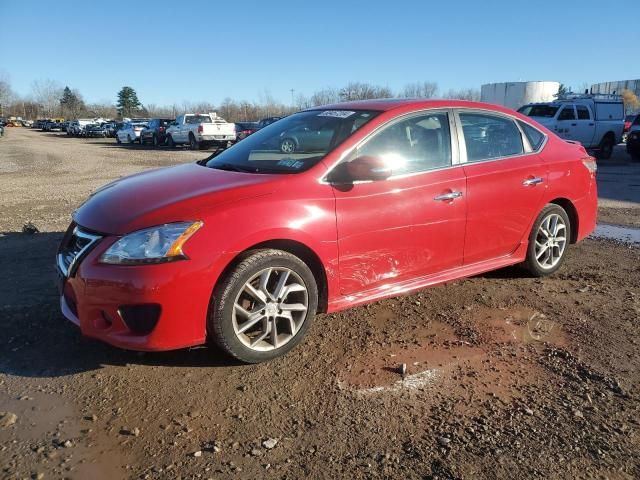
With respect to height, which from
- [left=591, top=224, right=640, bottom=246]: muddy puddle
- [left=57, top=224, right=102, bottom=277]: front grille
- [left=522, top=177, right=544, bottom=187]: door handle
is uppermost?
[left=522, top=177, right=544, bottom=187]: door handle

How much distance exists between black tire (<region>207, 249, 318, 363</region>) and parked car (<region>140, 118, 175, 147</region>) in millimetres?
28984

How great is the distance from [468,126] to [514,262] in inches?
51.4

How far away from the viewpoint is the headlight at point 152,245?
2.98 m

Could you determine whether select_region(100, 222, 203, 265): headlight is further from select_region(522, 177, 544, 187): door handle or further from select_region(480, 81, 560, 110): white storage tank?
select_region(480, 81, 560, 110): white storage tank

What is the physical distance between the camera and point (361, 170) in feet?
11.5

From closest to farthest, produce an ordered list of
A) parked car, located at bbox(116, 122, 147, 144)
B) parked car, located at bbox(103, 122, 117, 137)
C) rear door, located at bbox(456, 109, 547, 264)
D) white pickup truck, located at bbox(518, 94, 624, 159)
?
rear door, located at bbox(456, 109, 547, 264), white pickup truck, located at bbox(518, 94, 624, 159), parked car, located at bbox(116, 122, 147, 144), parked car, located at bbox(103, 122, 117, 137)

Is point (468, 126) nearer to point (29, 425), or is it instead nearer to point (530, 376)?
point (530, 376)

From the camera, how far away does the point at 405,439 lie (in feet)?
8.45

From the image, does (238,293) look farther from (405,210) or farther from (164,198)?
(405,210)

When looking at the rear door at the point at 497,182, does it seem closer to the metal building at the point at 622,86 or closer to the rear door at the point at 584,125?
the rear door at the point at 584,125

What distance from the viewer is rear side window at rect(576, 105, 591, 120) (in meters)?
18.2

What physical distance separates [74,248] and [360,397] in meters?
2.05

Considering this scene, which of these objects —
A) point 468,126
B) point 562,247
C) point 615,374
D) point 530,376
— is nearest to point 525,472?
point 530,376

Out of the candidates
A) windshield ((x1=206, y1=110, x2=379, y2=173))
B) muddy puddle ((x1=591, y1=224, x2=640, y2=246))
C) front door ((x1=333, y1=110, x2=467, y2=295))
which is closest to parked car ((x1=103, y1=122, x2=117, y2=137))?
muddy puddle ((x1=591, y1=224, x2=640, y2=246))
